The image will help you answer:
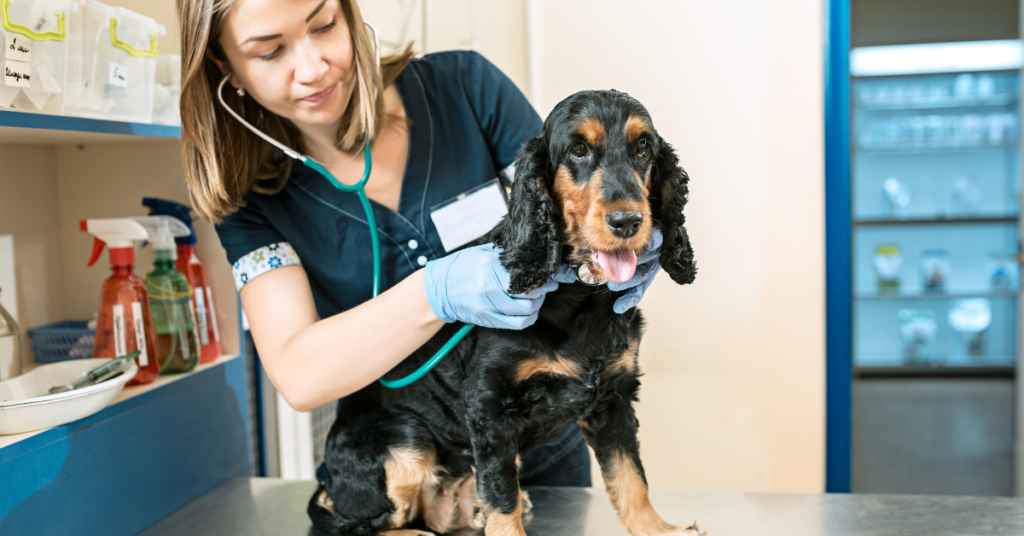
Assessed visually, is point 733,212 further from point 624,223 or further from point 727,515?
point 624,223

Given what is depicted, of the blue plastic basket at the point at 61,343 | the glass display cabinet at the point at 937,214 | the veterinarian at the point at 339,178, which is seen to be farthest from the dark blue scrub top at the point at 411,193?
the glass display cabinet at the point at 937,214

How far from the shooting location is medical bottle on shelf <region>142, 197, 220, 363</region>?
175cm

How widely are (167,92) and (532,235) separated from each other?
1.11 meters

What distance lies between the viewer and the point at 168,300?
1.69 metres

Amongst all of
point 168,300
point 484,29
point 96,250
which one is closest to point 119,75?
point 96,250

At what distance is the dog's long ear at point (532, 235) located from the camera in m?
1.11

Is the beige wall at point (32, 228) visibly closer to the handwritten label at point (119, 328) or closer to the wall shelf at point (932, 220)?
the handwritten label at point (119, 328)

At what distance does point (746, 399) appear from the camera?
121 inches

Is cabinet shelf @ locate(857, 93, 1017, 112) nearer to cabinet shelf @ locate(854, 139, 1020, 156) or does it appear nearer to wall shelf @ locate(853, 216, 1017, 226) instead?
cabinet shelf @ locate(854, 139, 1020, 156)

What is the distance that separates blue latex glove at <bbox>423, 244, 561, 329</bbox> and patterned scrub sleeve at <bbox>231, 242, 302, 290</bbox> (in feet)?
1.24

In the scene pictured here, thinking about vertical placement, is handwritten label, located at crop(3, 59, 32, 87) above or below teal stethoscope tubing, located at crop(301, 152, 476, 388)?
above

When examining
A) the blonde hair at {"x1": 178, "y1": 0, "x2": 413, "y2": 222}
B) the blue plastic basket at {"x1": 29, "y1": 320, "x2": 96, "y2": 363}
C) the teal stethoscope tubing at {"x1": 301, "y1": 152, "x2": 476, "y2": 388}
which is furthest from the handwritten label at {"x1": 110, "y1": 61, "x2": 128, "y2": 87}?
the blue plastic basket at {"x1": 29, "y1": 320, "x2": 96, "y2": 363}

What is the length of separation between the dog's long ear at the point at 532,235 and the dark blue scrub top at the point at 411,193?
0.46 m

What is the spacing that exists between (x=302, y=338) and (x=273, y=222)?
0.96 feet
